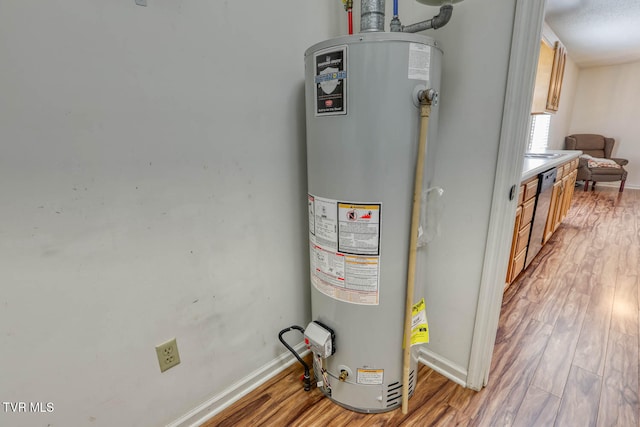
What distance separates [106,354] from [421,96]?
4.28 feet

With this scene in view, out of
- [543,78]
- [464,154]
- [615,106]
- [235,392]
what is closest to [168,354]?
[235,392]

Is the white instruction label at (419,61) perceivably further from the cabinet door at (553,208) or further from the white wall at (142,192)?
the cabinet door at (553,208)

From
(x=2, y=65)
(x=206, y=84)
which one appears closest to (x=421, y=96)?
(x=206, y=84)

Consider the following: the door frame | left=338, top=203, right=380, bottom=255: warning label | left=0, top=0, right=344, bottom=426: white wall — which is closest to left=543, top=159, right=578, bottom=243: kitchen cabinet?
the door frame

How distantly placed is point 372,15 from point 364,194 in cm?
61

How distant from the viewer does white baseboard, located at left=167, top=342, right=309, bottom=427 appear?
1216mm

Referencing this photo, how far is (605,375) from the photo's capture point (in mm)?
1434

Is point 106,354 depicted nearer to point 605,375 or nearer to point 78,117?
point 78,117

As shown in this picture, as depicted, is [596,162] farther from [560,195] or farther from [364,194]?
[364,194]

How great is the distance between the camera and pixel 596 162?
4980 millimetres

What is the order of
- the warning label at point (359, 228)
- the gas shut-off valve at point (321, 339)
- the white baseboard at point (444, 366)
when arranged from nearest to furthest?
1. the warning label at point (359, 228)
2. the gas shut-off valve at point (321, 339)
3. the white baseboard at point (444, 366)

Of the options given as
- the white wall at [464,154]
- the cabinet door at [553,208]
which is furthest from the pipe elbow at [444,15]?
the cabinet door at [553,208]

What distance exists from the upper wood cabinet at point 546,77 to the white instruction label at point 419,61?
290 cm

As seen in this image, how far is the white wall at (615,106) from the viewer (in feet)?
17.1
